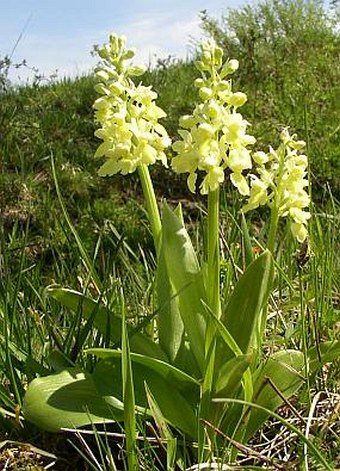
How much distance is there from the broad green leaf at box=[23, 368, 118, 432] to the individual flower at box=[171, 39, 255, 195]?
1.27 feet

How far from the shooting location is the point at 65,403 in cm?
126

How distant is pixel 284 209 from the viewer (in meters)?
1.25

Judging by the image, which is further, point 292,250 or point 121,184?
point 121,184

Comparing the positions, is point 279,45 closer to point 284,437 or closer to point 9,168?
point 9,168

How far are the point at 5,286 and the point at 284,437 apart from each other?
0.62 m

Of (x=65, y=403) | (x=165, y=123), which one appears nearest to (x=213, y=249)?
Answer: (x=65, y=403)

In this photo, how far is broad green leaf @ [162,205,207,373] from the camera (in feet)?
4.21

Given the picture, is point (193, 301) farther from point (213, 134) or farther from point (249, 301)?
point (213, 134)

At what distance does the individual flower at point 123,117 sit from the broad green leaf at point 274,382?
1.29 ft

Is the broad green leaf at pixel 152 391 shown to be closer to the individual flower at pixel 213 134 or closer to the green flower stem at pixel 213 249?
the green flower stem at pixel 213 249

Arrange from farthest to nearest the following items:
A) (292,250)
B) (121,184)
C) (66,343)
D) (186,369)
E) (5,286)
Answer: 1. (121,184)
2. (292,250)
3. (5,286)
4. (66,343)
5. (186,369)

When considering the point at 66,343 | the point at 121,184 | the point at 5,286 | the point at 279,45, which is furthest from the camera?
the point at 279,45

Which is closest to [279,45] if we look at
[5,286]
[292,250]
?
[292,250]

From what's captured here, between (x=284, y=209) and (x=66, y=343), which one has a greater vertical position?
(x=284, y=209)
